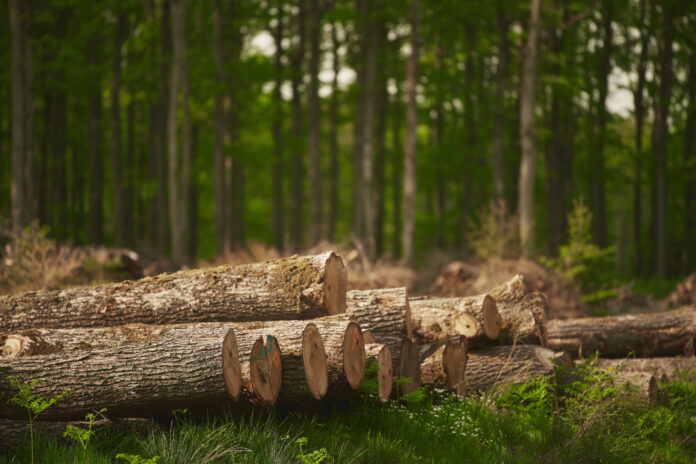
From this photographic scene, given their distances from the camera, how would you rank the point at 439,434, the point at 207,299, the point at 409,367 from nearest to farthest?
the point at 439,434 < the point at 207,299 < the point at 409,367

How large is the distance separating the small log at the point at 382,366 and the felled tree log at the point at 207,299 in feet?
1.96

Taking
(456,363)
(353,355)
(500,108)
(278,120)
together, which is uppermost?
(278,120)

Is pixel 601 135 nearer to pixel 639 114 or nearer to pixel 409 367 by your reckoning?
pixel 639 114

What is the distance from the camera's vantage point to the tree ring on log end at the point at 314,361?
16.6 feet

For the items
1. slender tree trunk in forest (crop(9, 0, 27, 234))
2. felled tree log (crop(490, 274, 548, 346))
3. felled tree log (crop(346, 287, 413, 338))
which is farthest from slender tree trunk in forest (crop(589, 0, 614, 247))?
felled tree log (crop(346, 287, 413, 338))

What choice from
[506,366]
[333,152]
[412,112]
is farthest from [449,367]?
[333,152]

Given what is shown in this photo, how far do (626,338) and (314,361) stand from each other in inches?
191

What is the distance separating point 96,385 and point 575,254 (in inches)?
396

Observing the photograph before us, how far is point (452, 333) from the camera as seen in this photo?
700cm

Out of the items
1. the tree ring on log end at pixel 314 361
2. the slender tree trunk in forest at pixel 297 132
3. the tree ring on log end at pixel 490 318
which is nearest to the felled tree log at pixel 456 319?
the tree ring on log end at pixel 490 318

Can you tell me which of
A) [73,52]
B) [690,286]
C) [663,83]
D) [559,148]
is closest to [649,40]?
[663,83]

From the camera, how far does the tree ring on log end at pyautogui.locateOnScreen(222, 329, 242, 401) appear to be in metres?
4.80

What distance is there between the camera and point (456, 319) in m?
6.96

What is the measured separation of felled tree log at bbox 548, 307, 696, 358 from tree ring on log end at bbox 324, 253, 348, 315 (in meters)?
3.29
